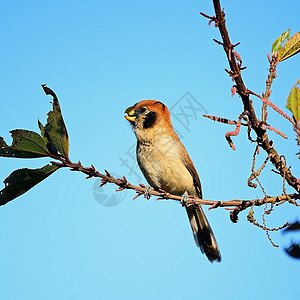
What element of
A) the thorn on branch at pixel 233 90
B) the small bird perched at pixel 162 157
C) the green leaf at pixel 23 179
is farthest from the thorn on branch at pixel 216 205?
the small bird perched at pixel 162 157

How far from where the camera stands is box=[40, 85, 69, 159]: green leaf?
2.60m

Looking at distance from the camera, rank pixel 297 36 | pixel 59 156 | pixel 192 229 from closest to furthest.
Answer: pixel 297 36, pixel 59 156, pixel 192 229

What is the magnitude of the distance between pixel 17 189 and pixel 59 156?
0.37m

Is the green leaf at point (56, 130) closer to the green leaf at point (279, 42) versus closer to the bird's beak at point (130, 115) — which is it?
the green leaf at point (279, 42)

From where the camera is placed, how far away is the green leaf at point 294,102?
80.5 inches

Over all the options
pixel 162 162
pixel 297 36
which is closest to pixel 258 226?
pixel 297 36

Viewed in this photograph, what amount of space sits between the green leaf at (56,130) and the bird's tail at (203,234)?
367cm

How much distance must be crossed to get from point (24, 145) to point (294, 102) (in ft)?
5.53

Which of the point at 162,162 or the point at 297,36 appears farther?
the point at 162,162

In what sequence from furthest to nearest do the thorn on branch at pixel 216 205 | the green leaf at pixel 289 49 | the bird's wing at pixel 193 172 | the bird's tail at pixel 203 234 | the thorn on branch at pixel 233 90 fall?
the bird's wing at pixel 193 172
the bird's tail at pixel 203 234
the thorn on branch at pixel 216 205
the green leaf at pixel 289 49
the thorn on branch at pixel 233 90

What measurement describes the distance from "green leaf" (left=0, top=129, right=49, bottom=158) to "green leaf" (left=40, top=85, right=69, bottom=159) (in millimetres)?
66

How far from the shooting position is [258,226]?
2.56 m

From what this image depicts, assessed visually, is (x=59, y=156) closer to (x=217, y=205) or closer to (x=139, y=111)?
(x=217, y=205)

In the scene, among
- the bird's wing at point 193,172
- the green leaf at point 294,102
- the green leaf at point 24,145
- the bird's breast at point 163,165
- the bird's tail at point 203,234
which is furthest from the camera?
the bird's wing at point 193,172
